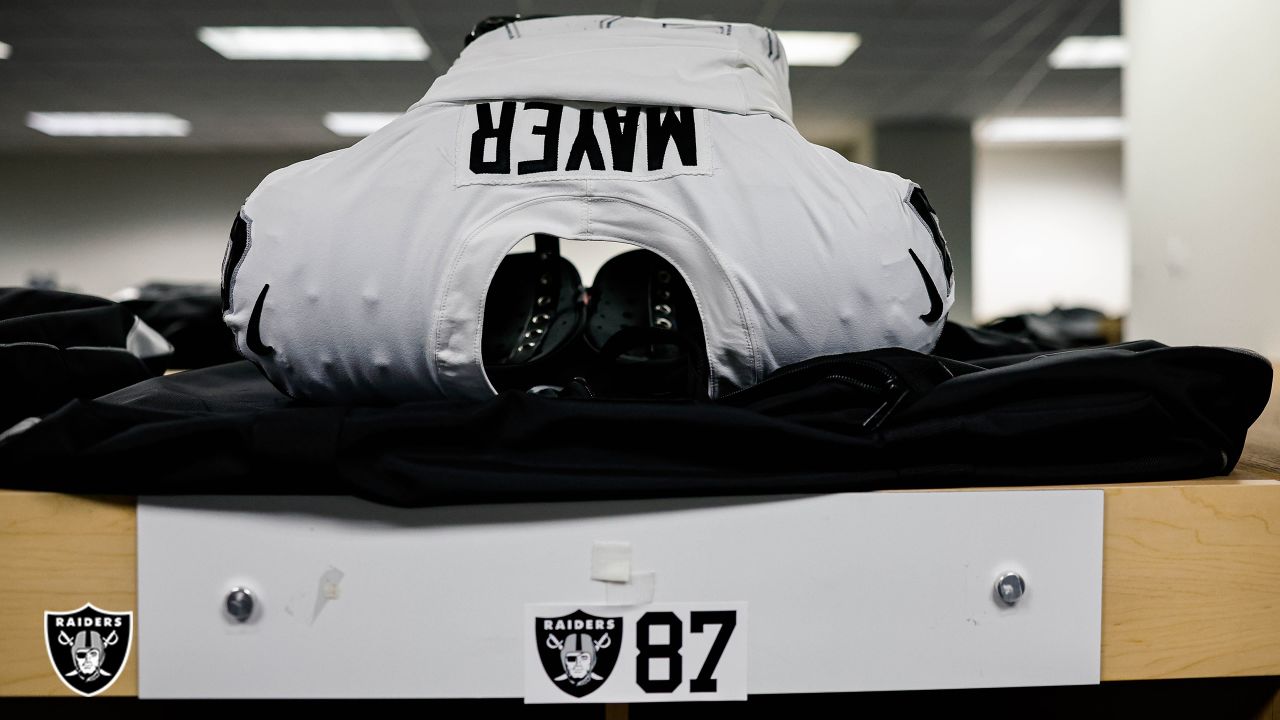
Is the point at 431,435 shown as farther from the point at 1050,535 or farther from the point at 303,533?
the point at 1050,535

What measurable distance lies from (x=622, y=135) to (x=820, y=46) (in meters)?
3.70

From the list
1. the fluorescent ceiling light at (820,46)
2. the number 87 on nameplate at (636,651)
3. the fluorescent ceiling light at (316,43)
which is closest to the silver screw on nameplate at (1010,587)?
the number 87 on nameplate at (636,651)

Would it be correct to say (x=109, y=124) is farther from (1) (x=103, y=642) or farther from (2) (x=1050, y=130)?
(2) (x=1050, y=130)

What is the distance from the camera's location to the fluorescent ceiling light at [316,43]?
11.7ft

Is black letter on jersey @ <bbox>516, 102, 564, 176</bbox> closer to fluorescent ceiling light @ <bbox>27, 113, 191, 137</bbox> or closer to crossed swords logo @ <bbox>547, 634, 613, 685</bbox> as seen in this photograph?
crossed swords logo @ <bbox>547, 634, 613, 685</bbox>

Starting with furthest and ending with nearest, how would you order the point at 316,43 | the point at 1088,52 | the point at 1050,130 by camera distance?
the point at 1050,130 < the point at 1088,52 < the point at 316,43

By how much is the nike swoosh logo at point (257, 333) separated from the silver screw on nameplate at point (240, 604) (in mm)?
162

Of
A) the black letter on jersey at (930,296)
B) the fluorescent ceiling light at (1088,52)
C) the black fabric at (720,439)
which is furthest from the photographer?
the fluorescent ceiling light at (1088,52)

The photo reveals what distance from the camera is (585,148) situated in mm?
532

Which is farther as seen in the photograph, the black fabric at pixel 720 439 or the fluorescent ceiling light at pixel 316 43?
the fluorescent ceiling light at pixel 316 43

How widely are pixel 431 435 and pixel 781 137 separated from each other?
0.31 m

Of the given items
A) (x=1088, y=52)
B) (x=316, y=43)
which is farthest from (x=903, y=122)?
(x=316, y=43)

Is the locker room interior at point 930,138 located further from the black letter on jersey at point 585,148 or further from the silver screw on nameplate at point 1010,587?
the black letter on jersey at point 585,148

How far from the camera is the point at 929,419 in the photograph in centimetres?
46
